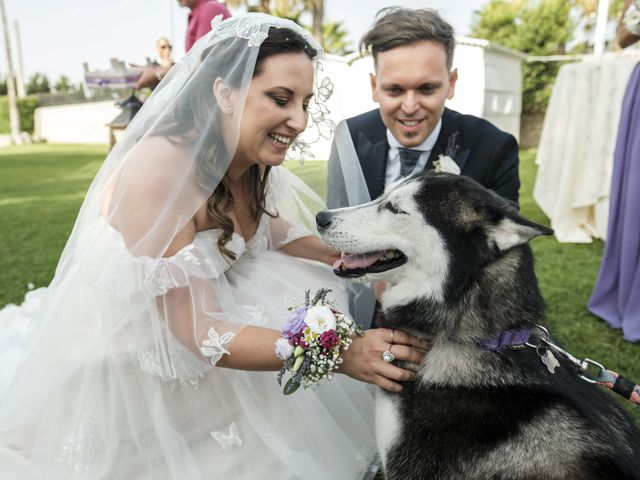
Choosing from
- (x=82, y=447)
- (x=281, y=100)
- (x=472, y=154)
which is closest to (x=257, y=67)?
(x=281, y=100)

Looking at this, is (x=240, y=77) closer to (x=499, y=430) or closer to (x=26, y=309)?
(x=499, y=430)

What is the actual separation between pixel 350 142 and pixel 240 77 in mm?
861

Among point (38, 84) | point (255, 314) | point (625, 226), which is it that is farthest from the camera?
point (38, 84)

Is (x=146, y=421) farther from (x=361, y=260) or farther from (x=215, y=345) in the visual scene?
(x=361, y=260)

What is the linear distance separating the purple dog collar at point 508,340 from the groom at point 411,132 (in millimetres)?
798

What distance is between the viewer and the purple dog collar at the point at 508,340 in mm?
1709

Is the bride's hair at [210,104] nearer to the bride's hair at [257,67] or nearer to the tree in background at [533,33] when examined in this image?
the bride's hair at [257,67]

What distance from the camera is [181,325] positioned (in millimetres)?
1957

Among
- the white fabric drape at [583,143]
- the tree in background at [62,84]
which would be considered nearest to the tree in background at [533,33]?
the white fabric drape at [583,143]

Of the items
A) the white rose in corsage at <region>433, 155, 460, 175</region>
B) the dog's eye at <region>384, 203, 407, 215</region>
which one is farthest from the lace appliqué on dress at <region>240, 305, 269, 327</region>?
the white rose in corsage at <region>433, 155, 460, 175</region>

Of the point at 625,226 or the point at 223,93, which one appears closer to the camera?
the point at 223,93

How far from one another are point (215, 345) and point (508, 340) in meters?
1.04

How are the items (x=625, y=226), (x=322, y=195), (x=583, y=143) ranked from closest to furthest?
(x=322, y=195), (x=625, y=226), (x=583, y=143)

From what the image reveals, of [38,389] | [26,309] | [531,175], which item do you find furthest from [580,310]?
[531,175]
